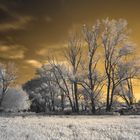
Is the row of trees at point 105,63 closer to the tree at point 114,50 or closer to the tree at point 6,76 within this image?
the tree at point 114,50

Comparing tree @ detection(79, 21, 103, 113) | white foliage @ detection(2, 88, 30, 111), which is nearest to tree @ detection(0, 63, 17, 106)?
white foliage @ detection(2, 88, 30, 111)

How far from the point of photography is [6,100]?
308 feet

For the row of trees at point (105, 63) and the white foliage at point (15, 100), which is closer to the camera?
the row of trees at point (105, 63)

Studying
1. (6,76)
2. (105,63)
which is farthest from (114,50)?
(6,76)

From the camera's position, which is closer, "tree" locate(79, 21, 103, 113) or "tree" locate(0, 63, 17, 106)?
"tree" locate(79, 21, 103, 113)

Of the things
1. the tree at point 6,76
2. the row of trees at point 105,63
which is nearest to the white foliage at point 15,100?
the tree at point 6,76

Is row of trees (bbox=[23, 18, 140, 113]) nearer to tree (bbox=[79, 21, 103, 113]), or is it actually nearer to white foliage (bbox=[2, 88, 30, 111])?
tree (bbox=[79, 21, 103, 113])

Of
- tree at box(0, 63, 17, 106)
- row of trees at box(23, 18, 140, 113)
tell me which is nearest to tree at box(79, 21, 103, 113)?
row of trees at box(23, 18, 140, 113)

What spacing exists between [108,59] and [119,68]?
2.28m

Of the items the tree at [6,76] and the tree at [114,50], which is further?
the tree at [6,76]

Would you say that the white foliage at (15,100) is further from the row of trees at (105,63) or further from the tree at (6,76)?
the row of trees at (105,63)

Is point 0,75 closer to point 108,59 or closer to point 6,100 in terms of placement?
point 6,100

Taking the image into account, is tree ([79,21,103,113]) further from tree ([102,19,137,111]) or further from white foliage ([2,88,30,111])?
white foliage ([2,88,30,111])

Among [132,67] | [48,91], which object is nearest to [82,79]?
[132,67]
